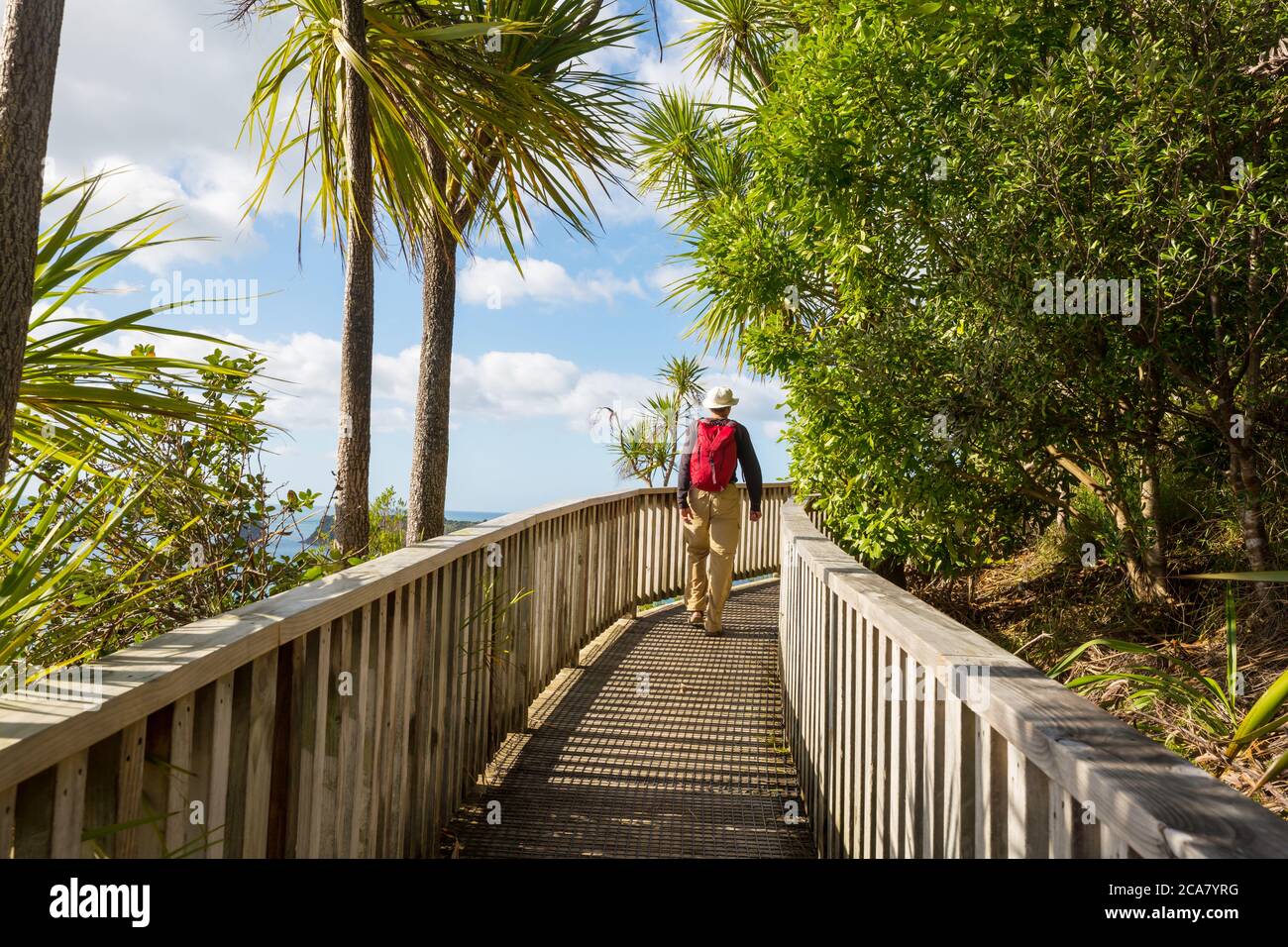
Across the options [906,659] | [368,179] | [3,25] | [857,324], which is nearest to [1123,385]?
[857,324]

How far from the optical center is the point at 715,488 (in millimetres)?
6973

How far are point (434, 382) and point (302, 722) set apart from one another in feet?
19.5

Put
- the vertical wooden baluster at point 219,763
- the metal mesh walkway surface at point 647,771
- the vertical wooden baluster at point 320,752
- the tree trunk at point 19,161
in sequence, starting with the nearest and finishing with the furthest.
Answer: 1. the vertical wooden baluster at point 219,763
2. the vertical wooden baluster at point 320,752
3. the tree trunk at point 19,161
4. the metal mesh walkway surface at point 647,771

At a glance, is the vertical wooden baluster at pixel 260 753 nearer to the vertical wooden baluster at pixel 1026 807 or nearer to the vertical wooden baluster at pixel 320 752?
the vertical wooden baluster at pixel 320 752

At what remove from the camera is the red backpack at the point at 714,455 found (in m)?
6.89

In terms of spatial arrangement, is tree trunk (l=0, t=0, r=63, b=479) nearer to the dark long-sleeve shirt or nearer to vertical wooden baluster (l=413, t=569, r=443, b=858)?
vertical wooden baluster (l=413, t=569, r=443, b=858)

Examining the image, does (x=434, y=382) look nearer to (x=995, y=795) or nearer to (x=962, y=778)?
(x=962, y=778)

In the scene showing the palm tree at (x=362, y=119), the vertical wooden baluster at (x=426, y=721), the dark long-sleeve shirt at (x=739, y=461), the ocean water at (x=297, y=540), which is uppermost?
the palm tree at (x=362, y=119)

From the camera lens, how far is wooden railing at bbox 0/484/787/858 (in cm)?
125

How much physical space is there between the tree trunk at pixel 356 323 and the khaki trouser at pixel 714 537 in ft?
8.82

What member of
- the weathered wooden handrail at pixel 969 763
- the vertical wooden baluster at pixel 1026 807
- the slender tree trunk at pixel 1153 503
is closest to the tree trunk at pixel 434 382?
the weathered wooden handrail at pixel 969 763

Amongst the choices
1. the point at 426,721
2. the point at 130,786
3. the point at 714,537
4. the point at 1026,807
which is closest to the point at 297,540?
the point at 426,721
